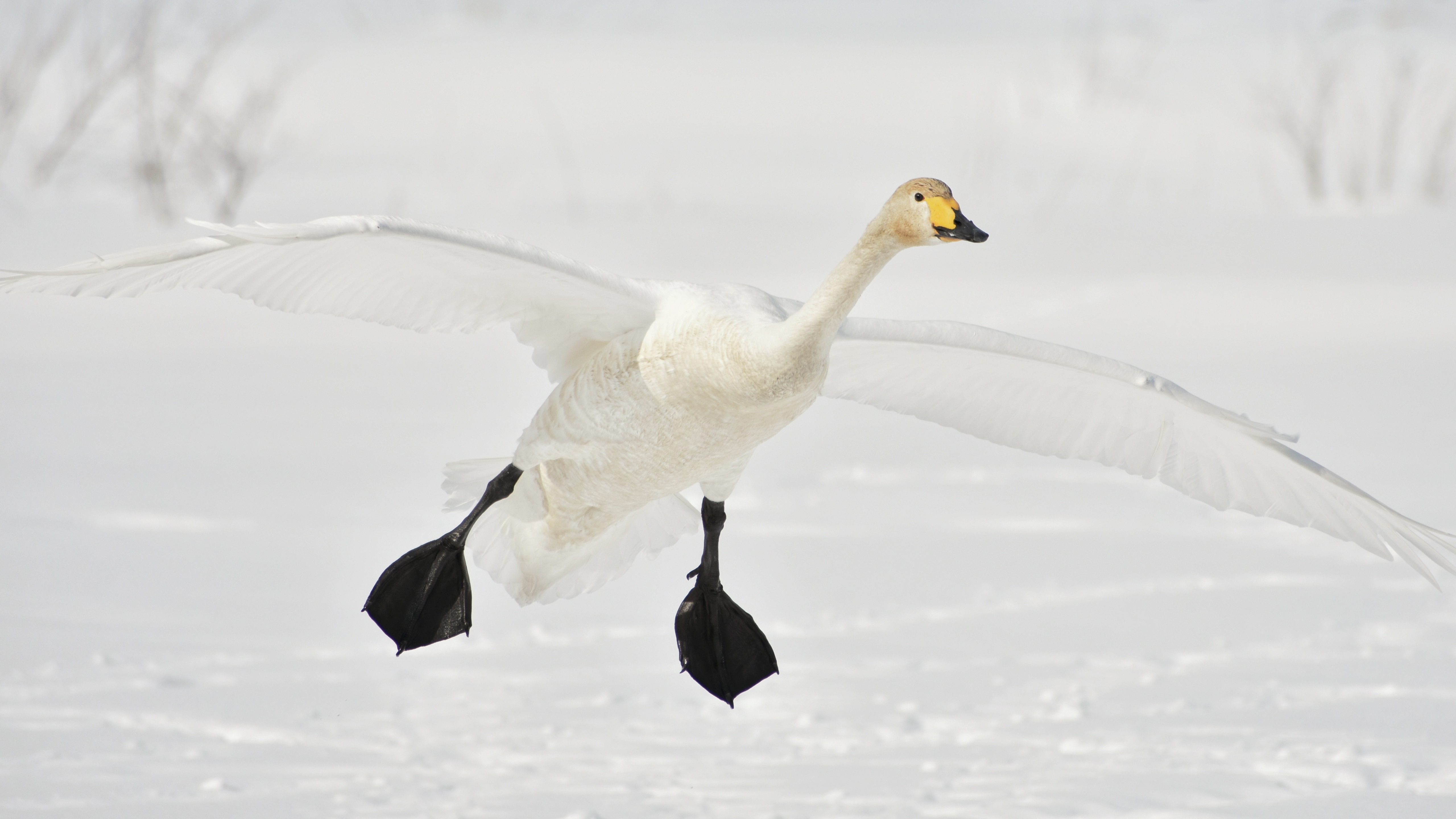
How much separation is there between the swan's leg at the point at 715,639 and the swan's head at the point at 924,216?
1275mm

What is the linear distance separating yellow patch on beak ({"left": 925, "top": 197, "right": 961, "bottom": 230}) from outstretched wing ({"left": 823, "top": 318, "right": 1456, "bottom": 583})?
1.81 feet

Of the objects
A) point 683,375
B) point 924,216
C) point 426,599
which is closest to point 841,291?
point 924,216

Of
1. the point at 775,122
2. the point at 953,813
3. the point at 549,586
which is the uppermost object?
the point at 775,122

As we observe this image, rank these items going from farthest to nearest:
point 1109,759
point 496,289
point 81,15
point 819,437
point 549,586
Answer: point 81,15 < point 819,437 < point 1109,759 < point 549,586 < point 496,289

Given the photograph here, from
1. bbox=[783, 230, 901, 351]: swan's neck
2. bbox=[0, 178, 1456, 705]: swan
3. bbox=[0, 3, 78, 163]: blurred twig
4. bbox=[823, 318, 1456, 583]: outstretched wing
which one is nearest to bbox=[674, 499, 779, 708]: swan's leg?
bbox=[0, 178, 1456, 705]: swan

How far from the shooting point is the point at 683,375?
3359 millimetres

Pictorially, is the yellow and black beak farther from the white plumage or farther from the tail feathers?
the tail feathers

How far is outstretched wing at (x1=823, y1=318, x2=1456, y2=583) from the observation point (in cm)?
352

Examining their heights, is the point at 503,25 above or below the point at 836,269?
above

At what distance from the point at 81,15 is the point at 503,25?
8275 millimetres

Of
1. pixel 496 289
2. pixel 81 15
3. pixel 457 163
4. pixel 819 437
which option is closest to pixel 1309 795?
pixel 496 289

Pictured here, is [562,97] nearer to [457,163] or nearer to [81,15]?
[457,163]

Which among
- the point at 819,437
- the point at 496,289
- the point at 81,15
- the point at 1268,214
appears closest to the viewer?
the point at 496,289

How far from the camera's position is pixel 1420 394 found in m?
9.61
